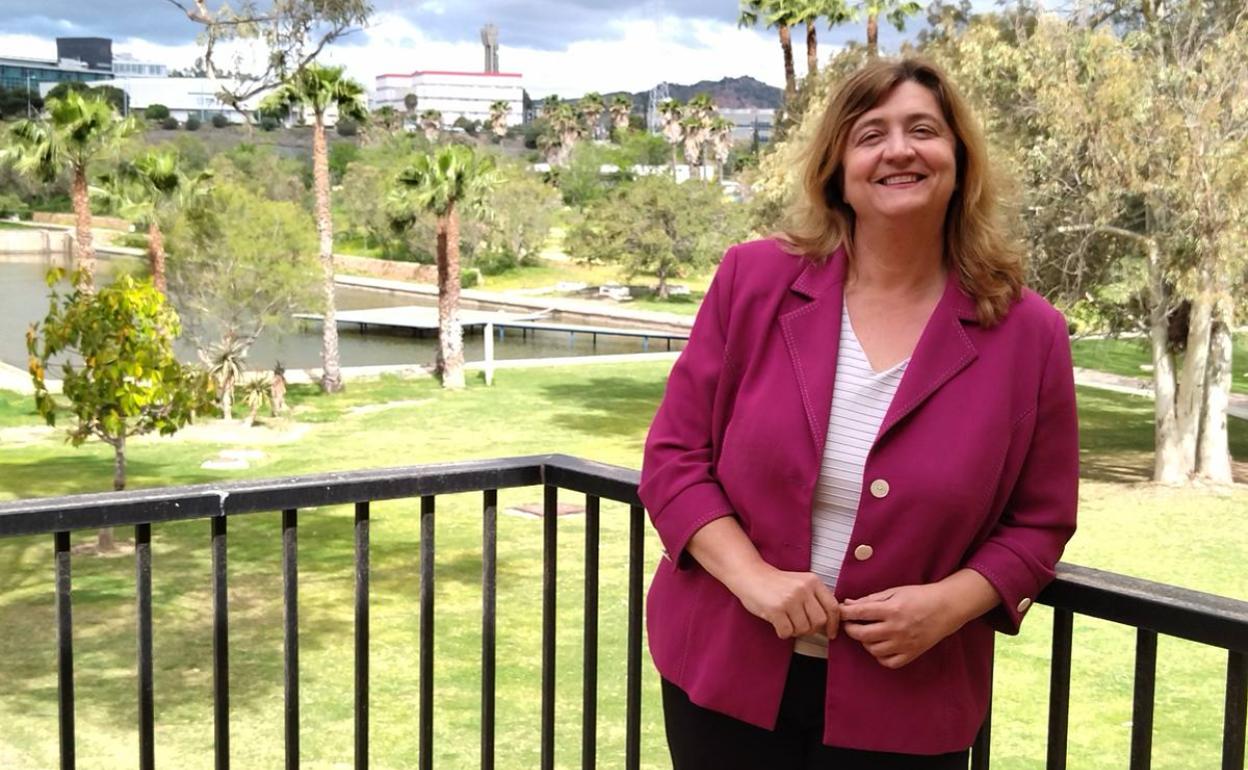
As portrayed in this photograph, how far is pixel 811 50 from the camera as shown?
30344mm

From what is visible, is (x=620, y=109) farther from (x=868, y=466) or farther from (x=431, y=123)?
(x=868, y=466)

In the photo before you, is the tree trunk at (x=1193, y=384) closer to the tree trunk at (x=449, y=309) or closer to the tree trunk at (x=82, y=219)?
the tree trunk at (x=449, y=309)

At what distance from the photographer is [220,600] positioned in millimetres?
2201

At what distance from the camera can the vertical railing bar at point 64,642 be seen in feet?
6.82

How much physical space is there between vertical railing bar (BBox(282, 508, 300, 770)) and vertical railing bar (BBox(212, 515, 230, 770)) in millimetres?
95

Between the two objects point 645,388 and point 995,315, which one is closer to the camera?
point 995,315

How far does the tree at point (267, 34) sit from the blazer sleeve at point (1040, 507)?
31.9 metres

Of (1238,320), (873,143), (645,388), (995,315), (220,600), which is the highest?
(873,143)

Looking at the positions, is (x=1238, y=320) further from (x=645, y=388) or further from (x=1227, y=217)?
(x=645, y=388)

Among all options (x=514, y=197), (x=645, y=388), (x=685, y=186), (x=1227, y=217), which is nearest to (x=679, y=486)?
(x=1227, y=217)

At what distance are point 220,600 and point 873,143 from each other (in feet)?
3.99

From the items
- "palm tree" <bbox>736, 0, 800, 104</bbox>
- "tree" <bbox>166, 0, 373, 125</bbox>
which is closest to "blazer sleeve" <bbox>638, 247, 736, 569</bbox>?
"palm tree" <bbox>736, 0, 800, 104</bbox>

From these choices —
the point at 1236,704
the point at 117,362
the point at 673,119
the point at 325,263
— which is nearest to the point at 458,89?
the point at 673,119

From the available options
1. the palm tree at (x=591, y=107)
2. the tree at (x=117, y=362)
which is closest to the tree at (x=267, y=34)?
the tree at (x=117, y=362)
